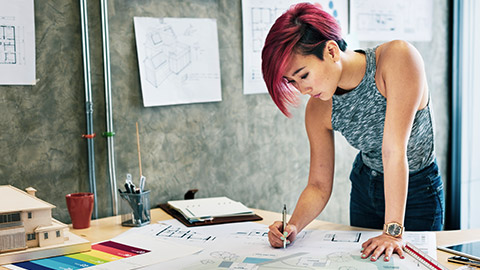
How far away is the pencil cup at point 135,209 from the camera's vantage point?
171cm

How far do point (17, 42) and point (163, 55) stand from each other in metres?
0.51

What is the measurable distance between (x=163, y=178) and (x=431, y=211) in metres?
0.95

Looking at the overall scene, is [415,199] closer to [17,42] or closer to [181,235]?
[181,235]

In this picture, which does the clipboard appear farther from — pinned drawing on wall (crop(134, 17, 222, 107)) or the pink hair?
the pink hair

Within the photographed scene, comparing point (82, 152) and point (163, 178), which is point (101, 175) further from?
point (163, 178)

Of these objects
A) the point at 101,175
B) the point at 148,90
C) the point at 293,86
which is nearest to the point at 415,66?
the point at 293,86

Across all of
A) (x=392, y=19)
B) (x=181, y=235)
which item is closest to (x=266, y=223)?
(x=181, y=235)

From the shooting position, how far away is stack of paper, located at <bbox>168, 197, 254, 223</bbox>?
174 centimetres

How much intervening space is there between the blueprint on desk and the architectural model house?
0.30 metres

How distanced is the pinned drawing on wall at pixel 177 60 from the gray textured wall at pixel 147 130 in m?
0.03

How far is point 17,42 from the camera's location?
5.49 ft

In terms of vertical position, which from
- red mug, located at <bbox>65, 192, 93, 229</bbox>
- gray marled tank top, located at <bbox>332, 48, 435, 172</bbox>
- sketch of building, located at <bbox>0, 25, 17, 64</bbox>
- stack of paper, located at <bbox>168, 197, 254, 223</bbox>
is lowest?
stack of paper, located at <bbox>168, 197, 254, 223</bbox>

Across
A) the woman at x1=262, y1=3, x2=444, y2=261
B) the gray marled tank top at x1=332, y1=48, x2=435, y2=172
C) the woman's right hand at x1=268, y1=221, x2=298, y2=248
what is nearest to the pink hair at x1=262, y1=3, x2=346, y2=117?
the woman at x1=262, y1=3, x2=444, y2=261

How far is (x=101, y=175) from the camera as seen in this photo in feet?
6.15
